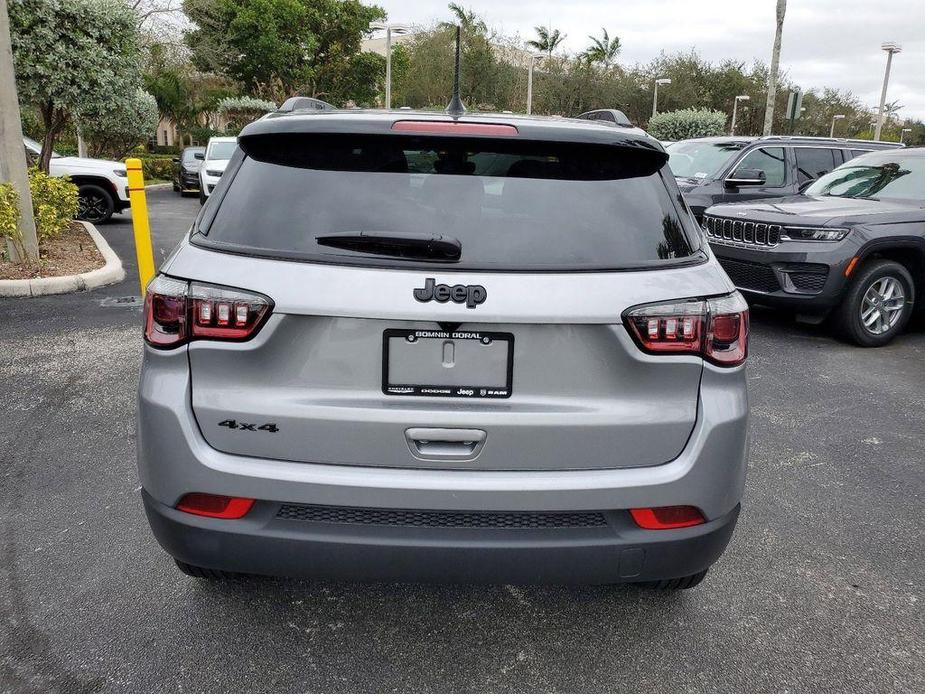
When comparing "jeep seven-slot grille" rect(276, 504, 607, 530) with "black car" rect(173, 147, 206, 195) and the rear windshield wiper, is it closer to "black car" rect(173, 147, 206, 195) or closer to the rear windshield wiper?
the rear windshield wiper

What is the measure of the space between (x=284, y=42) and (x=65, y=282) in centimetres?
3806

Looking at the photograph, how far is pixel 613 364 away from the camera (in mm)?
2170

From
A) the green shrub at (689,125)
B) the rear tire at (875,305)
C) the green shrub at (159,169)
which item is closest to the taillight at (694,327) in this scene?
the rear tire at (875,305)

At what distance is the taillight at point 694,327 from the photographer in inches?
85.5

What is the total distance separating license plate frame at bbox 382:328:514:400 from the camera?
6.94 ft

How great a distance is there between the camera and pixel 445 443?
2.17 metres

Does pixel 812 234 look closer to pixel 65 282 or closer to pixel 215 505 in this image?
pixel 215 505

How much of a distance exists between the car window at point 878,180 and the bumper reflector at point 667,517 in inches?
261

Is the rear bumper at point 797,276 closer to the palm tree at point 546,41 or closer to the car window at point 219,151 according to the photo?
the car window at point 219,151

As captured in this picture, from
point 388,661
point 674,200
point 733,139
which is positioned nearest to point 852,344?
point 733,139

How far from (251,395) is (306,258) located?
0.41 m

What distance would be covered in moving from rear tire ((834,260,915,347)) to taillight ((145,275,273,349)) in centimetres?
635

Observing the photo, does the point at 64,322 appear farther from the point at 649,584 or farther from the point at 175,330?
the point at 649,584

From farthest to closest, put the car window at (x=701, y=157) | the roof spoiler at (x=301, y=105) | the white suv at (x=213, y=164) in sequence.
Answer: the white suv at (x=213, y=164) → the car window at (x=701, y=157) → the roof spoiler at (x=301, y=105)
